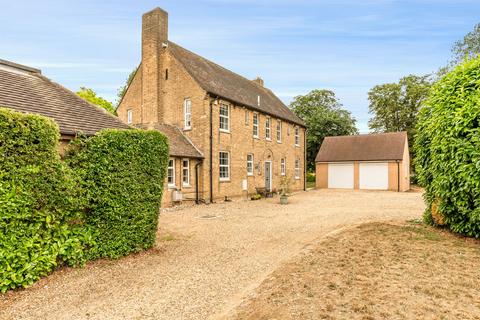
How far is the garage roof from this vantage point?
2999 cm

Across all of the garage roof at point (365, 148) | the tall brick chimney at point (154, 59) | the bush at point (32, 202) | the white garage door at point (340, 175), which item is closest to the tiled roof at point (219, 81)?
the tall brick chimney at point (154, 59)

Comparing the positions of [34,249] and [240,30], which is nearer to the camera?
[34,249]

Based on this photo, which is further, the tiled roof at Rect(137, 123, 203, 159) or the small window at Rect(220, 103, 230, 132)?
the small window at Rect(220, 103, 230, 132)

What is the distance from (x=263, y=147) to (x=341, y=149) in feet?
43.5

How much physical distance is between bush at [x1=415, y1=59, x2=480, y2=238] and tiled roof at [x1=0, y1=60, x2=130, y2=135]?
9.37 meters

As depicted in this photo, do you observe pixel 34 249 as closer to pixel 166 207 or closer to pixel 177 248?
pixel 177 248

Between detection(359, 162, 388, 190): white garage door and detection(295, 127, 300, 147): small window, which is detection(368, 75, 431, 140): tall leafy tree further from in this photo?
detection(295, 127, 300, 147): small window

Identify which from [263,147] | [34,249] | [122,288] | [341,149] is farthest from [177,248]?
[341,149]

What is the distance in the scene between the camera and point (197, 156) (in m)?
17.8

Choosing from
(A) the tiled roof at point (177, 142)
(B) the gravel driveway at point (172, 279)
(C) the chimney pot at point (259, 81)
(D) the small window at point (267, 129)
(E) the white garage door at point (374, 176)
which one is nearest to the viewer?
(B) the gravel driveway at point (172, 279)

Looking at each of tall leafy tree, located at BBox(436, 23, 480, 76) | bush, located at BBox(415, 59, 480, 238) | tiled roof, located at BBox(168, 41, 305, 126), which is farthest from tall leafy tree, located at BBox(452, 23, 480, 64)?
bush, located at BBox(415, 59, 480, 238)

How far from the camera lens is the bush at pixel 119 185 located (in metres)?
6.53

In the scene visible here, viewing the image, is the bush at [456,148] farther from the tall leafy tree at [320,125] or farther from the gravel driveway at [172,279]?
the tall leafy tree at [320,125]

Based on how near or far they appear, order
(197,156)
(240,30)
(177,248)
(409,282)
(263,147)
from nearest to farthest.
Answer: (409,282) < (177,248) < (240,30) < (197,156) < (263,147)
